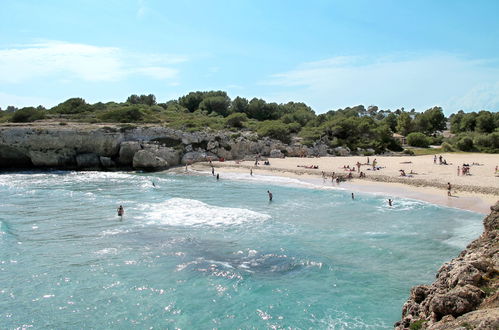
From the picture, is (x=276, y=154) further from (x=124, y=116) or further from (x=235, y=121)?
(x=124, y=116)

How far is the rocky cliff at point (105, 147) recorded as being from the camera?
149ft

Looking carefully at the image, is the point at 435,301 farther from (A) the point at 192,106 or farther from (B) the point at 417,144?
(A) the point at 192,106

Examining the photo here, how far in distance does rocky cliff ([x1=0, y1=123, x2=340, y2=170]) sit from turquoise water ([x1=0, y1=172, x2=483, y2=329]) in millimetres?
17391

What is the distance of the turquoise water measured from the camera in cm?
1194

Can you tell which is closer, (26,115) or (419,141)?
(26,115)

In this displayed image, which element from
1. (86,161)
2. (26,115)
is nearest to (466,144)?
(86,161)

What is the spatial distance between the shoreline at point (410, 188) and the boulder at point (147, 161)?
8.38 meters

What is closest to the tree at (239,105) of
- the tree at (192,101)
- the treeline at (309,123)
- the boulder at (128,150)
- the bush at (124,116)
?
the treeline at (309,123)

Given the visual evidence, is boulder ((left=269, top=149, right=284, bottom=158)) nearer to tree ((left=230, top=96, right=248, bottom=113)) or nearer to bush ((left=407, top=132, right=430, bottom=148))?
bush ((left=407, top=132, right=430, bottom=148))

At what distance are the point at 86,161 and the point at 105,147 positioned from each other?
276 centimetres

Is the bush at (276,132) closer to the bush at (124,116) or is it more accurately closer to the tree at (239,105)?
the bush at (124,116)

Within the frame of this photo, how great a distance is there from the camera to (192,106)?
97.4 meters

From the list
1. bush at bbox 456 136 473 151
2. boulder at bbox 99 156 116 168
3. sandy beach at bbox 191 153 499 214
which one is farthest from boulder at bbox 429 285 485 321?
bush at bbox 456 136 473 151

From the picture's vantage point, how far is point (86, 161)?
4662 centimetres
